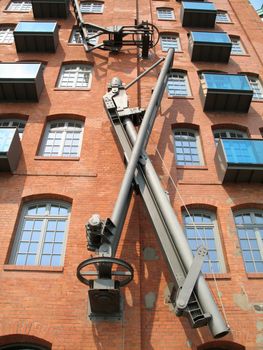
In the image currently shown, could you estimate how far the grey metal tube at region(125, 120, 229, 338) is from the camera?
7.26m

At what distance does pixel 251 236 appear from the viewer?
11391mm

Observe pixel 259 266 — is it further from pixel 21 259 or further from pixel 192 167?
pixel 21 259

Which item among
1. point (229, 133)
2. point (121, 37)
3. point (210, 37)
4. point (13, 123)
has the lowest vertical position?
point (229, 133)

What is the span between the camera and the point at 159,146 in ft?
43.7

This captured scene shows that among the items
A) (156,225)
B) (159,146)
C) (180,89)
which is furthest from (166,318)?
(180,89)

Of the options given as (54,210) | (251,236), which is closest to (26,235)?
(54,210)

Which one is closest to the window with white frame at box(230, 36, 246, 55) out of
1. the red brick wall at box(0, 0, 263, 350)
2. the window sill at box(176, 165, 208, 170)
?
the red brick wall at box(0, 0, 263, 350)

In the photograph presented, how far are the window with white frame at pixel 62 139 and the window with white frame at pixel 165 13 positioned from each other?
40.1 feet

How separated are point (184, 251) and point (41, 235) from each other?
180 inches

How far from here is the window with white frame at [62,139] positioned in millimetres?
13406

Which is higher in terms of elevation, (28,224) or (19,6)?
(19,6)

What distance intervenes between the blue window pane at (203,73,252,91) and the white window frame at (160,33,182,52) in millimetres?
5015

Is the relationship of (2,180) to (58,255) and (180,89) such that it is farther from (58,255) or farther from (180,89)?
(180,89)

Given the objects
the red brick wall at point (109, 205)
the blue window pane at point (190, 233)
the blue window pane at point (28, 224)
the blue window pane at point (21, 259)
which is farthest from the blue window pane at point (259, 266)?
the blue window pane at point (28, 224)
